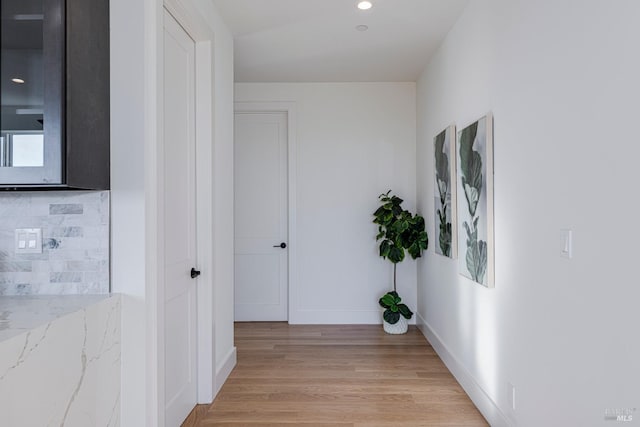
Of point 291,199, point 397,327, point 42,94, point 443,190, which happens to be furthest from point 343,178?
point 42,94

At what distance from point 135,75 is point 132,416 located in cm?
138

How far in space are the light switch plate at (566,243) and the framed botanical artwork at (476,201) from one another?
69 centimetres

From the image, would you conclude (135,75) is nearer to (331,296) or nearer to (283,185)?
(283,185)

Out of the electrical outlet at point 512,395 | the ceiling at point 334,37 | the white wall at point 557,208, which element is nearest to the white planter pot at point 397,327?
the white wall at point 557,208

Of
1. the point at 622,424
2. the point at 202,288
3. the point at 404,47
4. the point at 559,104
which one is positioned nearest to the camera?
the point at 622,424

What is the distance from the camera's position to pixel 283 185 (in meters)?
4.57

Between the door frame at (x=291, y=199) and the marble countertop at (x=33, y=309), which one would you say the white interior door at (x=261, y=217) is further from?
the marble countertop at (x=33, y=309)

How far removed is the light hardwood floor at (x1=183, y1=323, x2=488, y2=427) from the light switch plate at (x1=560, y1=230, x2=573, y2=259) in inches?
51.7

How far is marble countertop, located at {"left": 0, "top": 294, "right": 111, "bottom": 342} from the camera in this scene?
118cm

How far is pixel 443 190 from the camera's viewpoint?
331 centimetres

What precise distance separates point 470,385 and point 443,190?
1460 mm

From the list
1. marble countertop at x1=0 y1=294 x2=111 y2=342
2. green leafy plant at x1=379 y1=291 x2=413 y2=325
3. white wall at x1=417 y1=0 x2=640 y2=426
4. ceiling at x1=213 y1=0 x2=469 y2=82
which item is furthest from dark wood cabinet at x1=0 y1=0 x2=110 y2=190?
green leafy plant at x1=379 y1=291 x2=413 y2=325

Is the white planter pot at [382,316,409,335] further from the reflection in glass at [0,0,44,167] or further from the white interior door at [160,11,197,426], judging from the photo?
the reflection in glass at [0,0,44,167]

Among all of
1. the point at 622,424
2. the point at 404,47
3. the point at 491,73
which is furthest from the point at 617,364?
the point at 404,47
